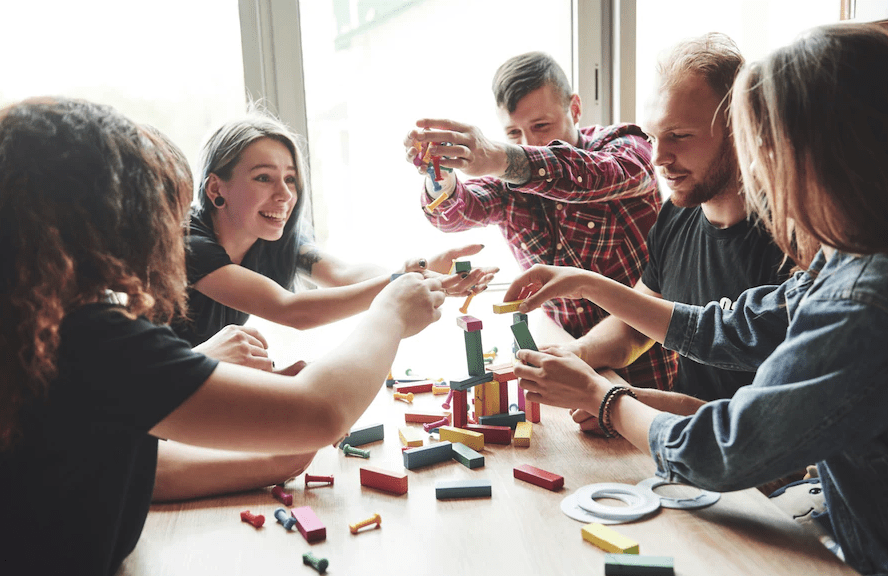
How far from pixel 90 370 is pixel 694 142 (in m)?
1.33

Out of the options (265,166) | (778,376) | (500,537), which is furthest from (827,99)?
(265,166)

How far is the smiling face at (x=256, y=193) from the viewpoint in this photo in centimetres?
190

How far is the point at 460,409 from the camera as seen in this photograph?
133cm

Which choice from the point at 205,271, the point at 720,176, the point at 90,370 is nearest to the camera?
the point at 90,370

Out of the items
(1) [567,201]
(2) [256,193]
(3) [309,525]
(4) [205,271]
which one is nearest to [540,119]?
(1) [567,201]

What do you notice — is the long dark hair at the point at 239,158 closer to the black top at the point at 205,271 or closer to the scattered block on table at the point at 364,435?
the black top at the point at 205,271

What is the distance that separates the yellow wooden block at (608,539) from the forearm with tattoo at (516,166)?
1076 mm

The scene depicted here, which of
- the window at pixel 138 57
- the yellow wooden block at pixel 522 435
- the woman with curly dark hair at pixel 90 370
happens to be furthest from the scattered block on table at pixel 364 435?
the window at pixel 138 57

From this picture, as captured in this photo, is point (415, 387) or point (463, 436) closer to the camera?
point (463, 436)

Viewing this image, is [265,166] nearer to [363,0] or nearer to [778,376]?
[363,0]

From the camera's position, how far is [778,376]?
2.80ft

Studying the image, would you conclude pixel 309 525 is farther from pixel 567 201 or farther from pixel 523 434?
pixel 567 201

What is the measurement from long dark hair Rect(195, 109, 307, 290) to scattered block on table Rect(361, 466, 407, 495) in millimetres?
1123

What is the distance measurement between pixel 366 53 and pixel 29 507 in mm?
2249
